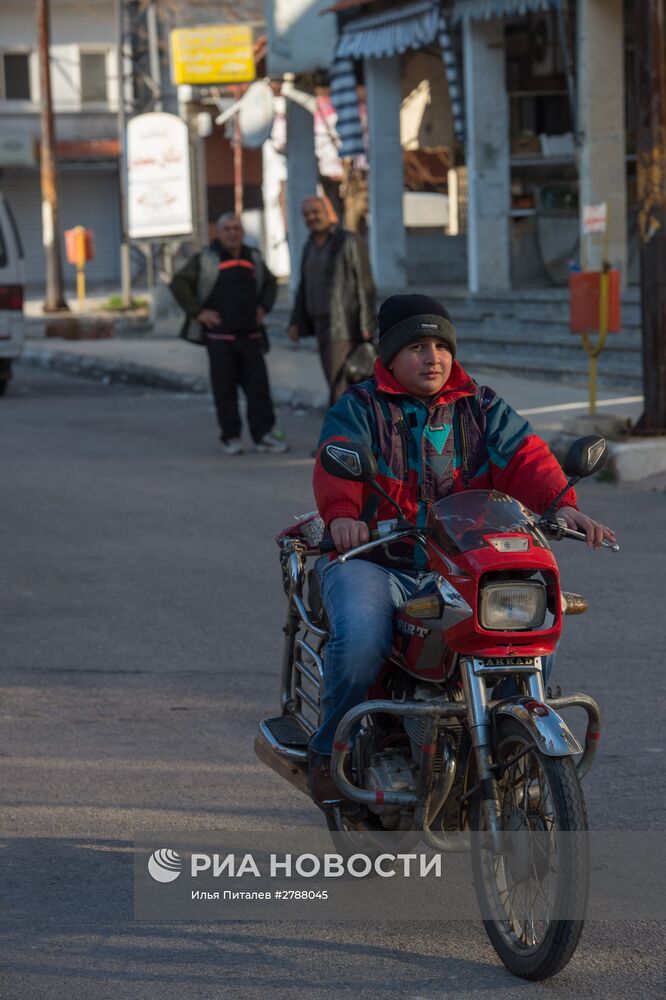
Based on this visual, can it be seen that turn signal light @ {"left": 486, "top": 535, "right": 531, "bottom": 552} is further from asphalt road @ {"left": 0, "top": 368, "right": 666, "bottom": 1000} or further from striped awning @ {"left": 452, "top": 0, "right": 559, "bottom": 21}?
striped awning @ {"left": 452, "top": 0, "right": 559, "bottom": 21}

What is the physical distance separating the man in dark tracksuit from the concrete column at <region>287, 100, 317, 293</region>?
42.7ft

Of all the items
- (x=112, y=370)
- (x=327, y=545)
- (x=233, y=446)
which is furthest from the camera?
(x=112, y=370)

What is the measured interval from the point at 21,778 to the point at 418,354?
2032 millimetres

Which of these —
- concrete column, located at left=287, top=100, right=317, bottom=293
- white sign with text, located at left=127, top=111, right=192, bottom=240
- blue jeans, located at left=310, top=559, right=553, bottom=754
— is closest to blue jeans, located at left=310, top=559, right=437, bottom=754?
blue jeans, located at left=310, top=559, right=553, bottom=754

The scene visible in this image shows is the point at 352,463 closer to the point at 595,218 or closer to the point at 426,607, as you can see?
the point at 426,607

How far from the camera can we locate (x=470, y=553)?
3.82 metres

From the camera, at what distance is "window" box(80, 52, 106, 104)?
179 feet

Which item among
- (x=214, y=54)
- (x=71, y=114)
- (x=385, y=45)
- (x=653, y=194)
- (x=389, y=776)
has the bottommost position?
(x=389, y=776)

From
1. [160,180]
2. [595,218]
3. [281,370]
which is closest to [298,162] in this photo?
[160,180]

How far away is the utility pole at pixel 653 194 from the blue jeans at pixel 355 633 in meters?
7.90

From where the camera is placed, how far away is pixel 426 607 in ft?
12.9

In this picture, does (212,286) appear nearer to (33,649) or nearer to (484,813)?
(33,649)

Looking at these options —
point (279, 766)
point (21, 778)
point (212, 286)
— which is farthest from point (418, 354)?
point (212, 286)

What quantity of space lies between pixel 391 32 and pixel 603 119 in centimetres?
449
